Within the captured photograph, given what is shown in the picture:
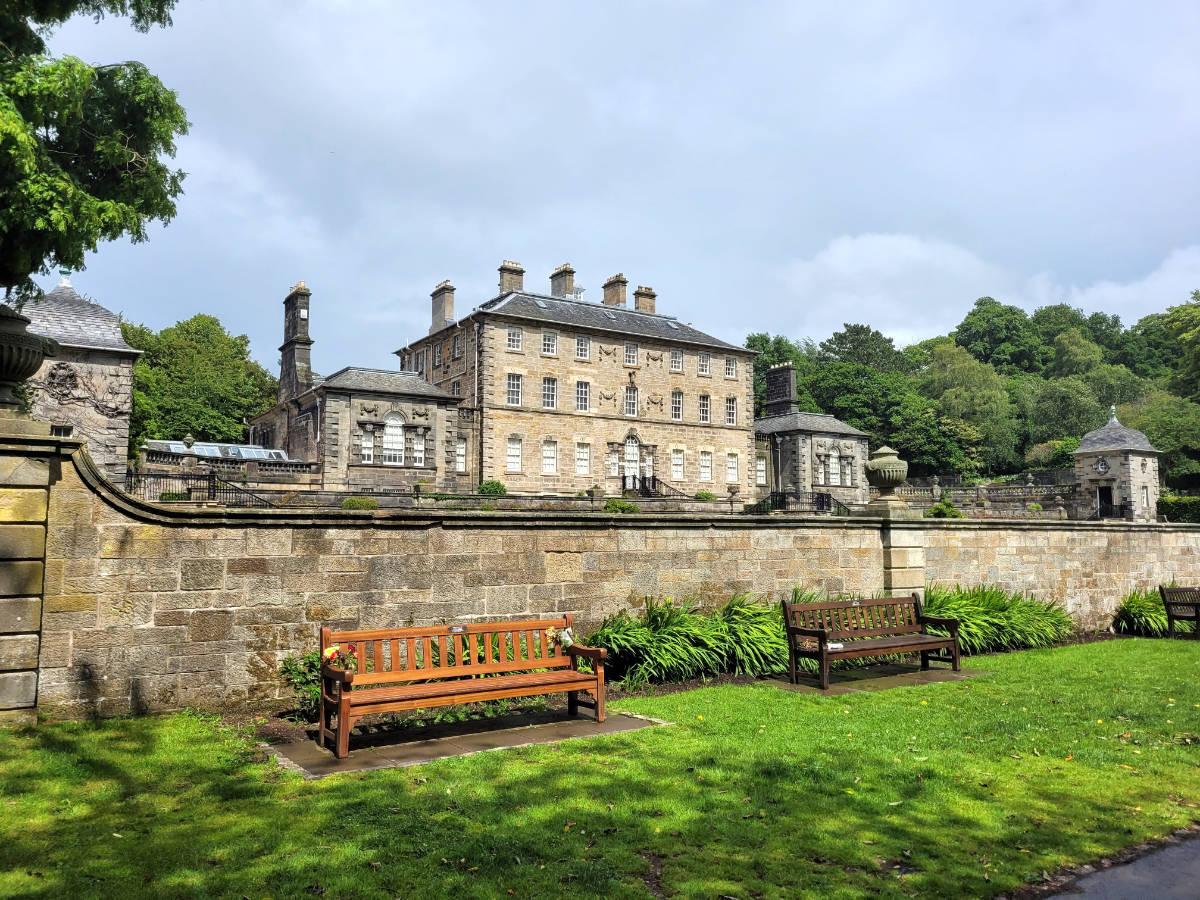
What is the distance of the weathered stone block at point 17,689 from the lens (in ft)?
20.5

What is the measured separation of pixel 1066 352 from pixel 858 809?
300ft

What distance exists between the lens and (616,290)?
164ft

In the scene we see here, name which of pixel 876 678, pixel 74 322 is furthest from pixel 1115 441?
pixel 74 322

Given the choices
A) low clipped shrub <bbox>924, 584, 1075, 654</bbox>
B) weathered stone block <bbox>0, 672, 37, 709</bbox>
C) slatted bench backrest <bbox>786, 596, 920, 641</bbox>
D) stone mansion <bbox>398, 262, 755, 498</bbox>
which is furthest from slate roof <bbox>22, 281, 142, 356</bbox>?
low clipped shrub <bbox>924, 584, 1075, 654</bbox>

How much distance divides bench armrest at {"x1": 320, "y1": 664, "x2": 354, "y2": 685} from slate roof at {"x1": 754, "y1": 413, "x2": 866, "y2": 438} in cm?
4751

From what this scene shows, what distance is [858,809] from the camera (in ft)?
16.0

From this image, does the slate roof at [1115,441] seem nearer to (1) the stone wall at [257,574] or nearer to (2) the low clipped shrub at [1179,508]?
(2) the low clipped shrub at [1179,508]

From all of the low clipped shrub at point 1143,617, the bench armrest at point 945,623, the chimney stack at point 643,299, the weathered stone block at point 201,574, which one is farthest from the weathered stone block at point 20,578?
the chimney stack at point 643,299

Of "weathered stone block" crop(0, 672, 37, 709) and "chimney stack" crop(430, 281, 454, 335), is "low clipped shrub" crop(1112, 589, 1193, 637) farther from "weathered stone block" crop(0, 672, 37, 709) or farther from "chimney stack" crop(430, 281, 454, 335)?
"chimney stack" crop(430, 281, 454, 335)

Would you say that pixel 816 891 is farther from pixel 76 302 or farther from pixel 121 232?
pixel 76 302

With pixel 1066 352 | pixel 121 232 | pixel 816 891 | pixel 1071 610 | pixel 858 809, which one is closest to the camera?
pixel 816 891

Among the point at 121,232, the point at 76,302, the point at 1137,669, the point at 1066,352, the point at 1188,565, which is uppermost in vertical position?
the point at 1066,352

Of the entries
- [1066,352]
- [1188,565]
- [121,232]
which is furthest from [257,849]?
[1066,352]

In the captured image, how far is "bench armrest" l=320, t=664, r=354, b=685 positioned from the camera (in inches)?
Answer: 242
